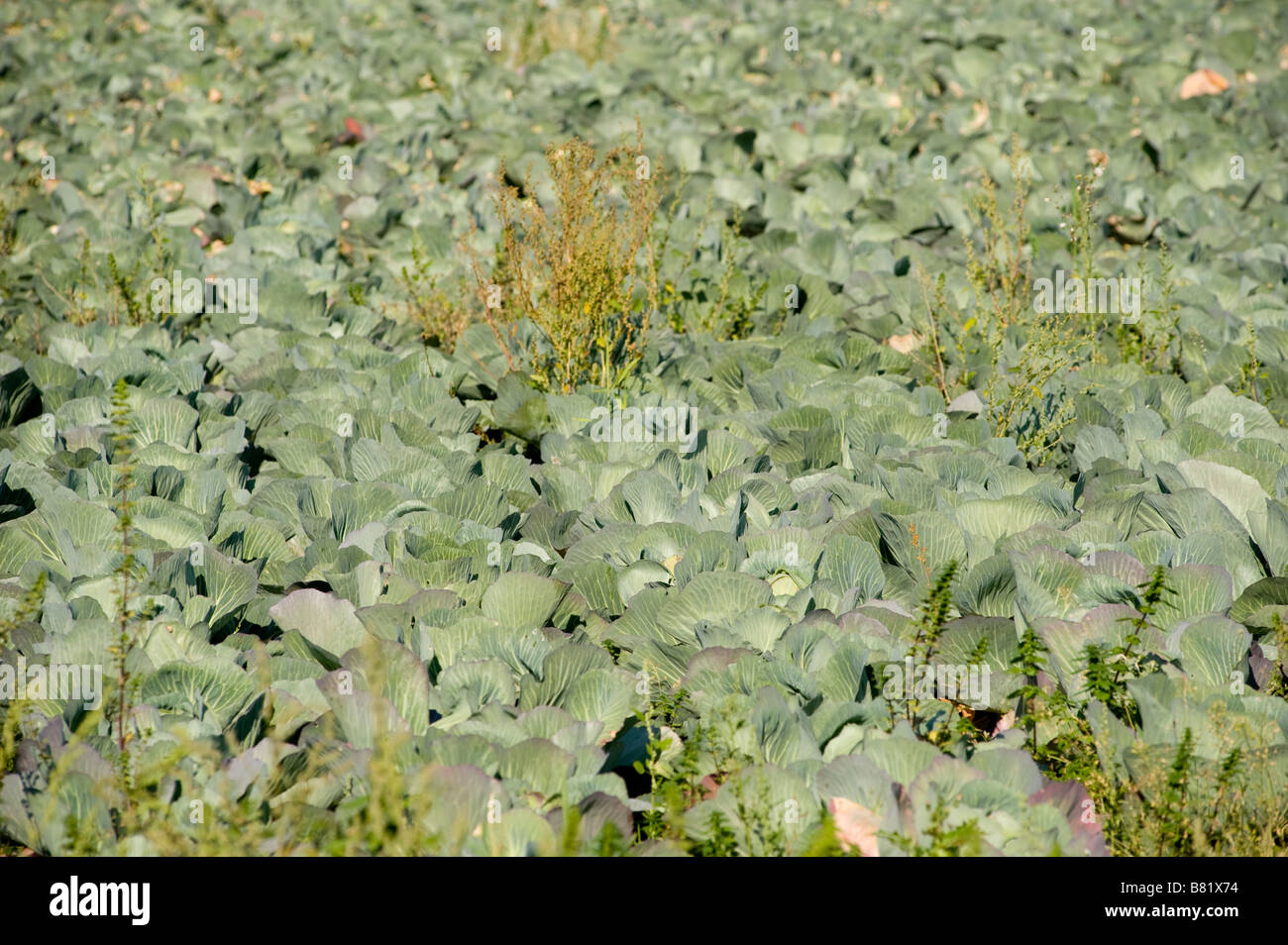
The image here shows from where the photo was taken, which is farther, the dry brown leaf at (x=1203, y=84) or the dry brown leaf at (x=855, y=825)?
the dry brown leaf at (x=1203, y=84)

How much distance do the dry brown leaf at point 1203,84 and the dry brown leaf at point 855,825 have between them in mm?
7841

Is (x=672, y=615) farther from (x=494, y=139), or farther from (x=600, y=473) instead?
(x=494, y=139)

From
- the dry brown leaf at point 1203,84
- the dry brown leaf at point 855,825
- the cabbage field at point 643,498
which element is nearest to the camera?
the dry brown leaf at point 855,825

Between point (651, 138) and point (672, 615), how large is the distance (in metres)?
5.33

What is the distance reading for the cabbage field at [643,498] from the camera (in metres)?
2.23

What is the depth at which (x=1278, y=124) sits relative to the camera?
761 cm

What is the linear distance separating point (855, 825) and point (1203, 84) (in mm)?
8094

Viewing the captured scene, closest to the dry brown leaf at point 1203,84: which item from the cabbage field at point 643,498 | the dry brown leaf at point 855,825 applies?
the cabbage field at point 643,498

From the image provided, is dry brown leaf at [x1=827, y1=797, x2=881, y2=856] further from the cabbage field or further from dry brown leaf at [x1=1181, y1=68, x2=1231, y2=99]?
dry brown leaf at [x1=1181, y1=68, x2=1231, y2=99]

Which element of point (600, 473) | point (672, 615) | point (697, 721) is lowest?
point (697, 721)

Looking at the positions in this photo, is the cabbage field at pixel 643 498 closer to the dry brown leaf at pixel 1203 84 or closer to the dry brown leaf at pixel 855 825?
the dry brown leaf at pixel 855 825

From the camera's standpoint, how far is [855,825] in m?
2.15

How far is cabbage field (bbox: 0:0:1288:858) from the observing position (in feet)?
7.33
